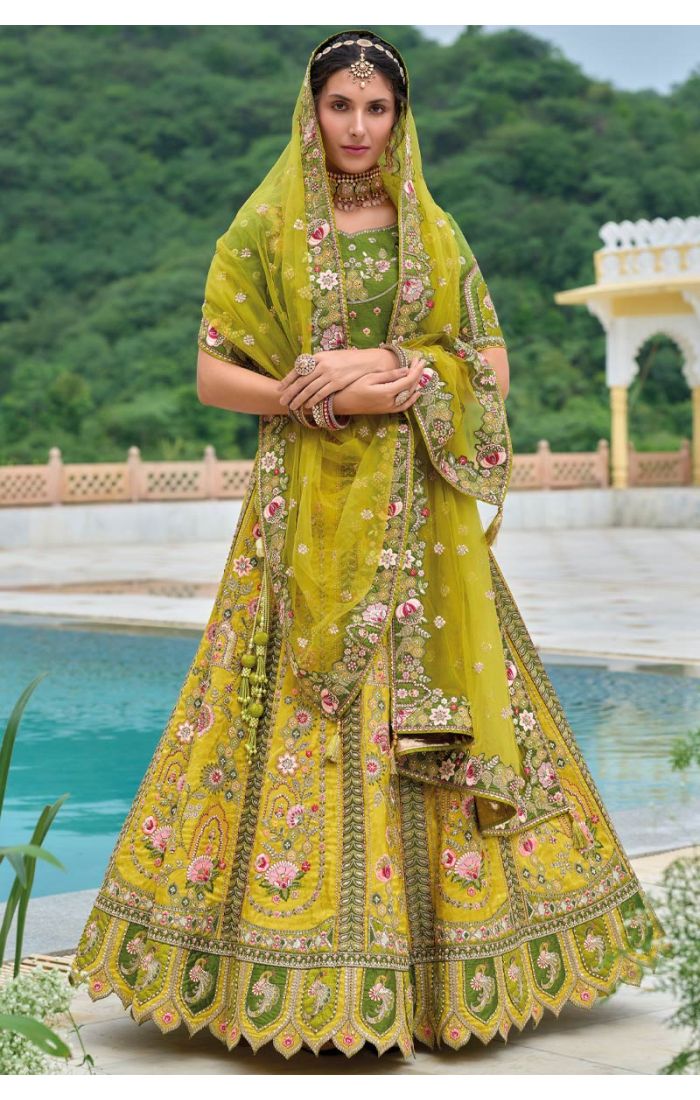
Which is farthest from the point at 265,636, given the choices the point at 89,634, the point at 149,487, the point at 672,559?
the point at 149,487

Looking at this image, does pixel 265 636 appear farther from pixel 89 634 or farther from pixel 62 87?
pixel 62 87

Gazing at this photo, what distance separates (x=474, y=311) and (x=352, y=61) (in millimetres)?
375

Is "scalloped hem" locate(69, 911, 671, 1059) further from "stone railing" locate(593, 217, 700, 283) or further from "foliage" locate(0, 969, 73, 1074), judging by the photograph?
"stone railing" locate(593, 217, 700, 283)

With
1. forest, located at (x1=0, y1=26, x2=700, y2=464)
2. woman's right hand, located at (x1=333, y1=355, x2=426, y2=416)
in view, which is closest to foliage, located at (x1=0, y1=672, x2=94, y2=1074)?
woman's right hand, located at (x1=333, y1=355, x2=426, y2=416)

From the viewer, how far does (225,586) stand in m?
2.31

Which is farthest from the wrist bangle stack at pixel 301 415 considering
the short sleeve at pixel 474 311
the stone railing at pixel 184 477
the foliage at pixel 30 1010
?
the stone railing at pixel 184 477

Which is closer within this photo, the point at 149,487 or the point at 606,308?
the point at 149,487

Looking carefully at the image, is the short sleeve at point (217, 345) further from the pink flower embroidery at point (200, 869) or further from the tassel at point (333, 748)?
the pink flower embroidery at point (200, 869)

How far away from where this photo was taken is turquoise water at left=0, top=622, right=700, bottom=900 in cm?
404

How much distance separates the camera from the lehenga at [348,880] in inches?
80.9

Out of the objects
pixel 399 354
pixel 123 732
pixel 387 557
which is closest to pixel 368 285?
pixel 399 354

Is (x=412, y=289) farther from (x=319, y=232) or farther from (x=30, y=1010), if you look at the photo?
(x=30, y=1010)

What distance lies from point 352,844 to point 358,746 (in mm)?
124

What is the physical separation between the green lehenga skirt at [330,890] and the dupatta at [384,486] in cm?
4
